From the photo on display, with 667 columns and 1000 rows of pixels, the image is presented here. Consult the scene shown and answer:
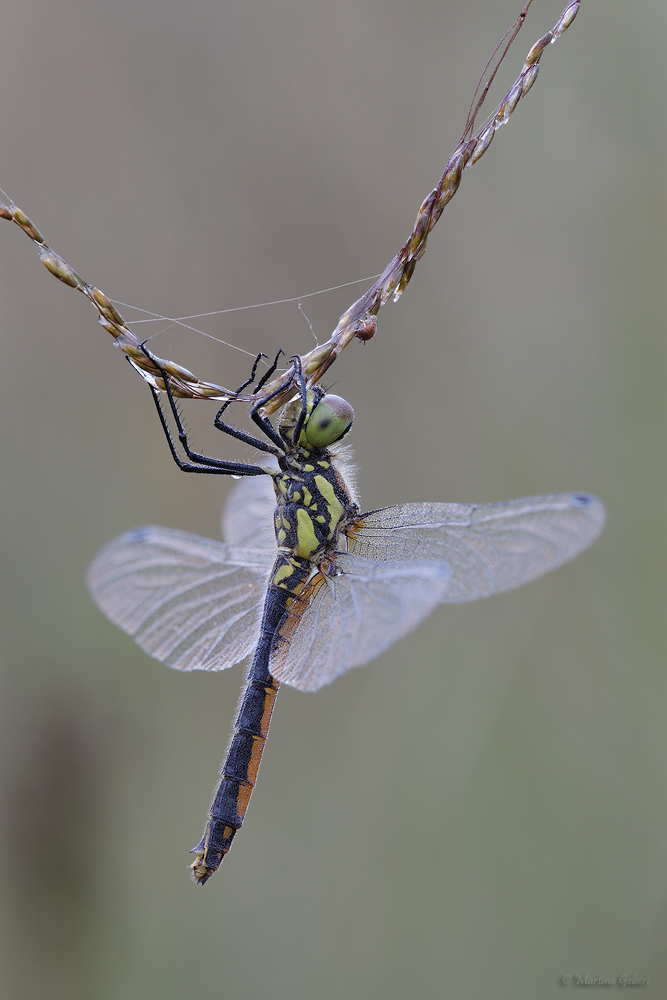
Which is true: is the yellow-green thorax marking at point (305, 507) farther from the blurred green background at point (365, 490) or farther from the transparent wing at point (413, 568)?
the blurred green background at point (365, 490)

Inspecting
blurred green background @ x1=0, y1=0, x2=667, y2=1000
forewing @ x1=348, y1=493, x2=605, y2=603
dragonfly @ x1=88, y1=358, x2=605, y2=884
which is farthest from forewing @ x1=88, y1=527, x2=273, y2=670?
blurred green background @ x1=0, y1=0, x2=667, y2=1000

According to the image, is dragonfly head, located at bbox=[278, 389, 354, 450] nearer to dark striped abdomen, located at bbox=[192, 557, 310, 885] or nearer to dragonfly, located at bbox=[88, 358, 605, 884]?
dragonfly, located at bbox=[88, 358, 605, 884]

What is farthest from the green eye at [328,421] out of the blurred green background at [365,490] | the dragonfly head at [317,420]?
the blurred green background at [365,490]

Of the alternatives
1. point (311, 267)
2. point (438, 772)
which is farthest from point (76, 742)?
point (311, 267)

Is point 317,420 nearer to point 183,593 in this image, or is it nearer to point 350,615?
point 350,615

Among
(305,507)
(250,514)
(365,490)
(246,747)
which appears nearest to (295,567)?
(305,507)
